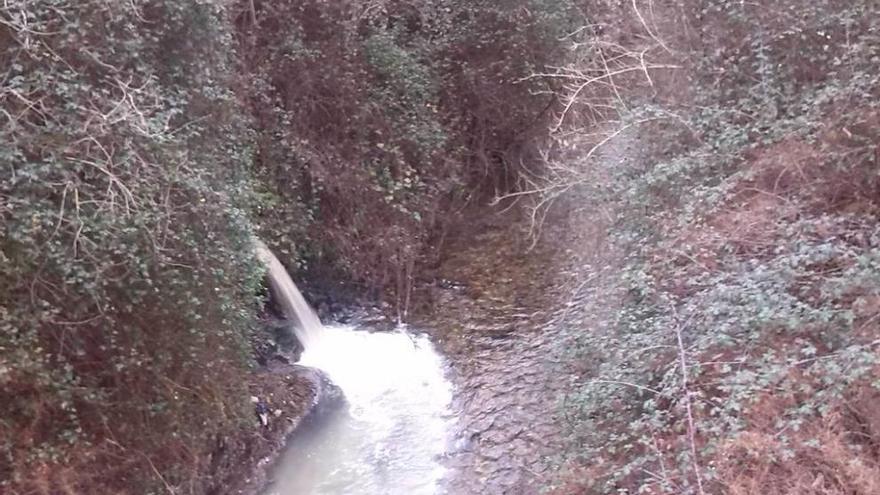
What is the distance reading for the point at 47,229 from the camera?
17.4 feet

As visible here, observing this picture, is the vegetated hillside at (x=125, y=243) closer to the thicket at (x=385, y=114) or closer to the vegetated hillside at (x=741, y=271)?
the thicket at (x=385, y=114)

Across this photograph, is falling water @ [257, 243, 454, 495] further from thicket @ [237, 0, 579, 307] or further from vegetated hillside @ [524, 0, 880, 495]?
vegetated hillside @ [524, 0, 880, 495]

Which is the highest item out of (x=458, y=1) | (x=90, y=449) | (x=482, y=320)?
(x=458, y=1)

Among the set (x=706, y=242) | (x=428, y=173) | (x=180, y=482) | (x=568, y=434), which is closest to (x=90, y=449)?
(x=180, y=482)

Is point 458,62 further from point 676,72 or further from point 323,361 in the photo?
point 323,361

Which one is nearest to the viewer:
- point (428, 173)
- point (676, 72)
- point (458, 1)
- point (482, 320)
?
point (676, 72)

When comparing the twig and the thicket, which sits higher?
the thicket

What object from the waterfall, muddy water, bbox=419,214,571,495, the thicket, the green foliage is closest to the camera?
the green foliage

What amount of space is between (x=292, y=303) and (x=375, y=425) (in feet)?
6.74

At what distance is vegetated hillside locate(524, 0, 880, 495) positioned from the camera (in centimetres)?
469

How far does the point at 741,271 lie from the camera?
6.01 metres

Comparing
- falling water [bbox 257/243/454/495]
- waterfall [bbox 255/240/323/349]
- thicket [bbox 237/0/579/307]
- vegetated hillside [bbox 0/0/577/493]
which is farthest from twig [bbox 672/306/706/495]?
thicket [bbox 237/0/579/307]

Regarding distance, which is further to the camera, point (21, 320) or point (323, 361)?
point (323, 361)

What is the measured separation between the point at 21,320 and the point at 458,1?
29.5ft
